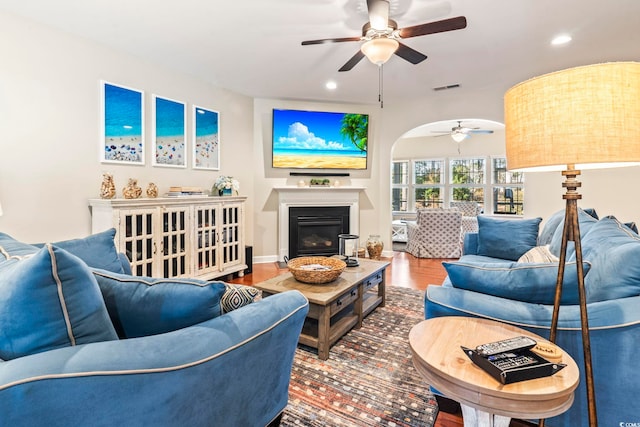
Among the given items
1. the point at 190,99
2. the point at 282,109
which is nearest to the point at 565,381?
the point at 190,99

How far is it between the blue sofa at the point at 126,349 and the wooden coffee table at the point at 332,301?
1.06m

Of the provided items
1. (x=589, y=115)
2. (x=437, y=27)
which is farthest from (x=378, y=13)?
(x=589, y=115)

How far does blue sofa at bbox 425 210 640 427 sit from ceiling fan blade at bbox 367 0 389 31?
1815 mm

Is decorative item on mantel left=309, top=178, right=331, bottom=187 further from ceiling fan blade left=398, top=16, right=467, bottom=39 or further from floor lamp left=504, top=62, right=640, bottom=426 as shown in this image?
floor lamp left=504, top=62, right=640, bottom=426

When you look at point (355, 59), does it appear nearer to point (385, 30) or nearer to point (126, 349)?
point (385, 30)

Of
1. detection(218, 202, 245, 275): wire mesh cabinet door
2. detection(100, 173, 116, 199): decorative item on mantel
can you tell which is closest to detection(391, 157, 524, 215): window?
detection(218, 202, 245, 275): wire mesh cabinet door

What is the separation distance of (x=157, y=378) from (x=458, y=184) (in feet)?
28.4

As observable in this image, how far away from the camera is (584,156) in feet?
3.42

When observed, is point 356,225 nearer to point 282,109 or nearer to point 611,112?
point 282,109

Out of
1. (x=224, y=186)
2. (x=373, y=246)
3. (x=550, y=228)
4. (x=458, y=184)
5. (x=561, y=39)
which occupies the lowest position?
(x=373, y=246)

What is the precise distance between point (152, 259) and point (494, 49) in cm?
419

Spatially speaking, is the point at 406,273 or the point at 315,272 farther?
the point at 406,273

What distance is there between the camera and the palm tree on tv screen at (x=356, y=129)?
5.56 m

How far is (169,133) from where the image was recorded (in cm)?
402
